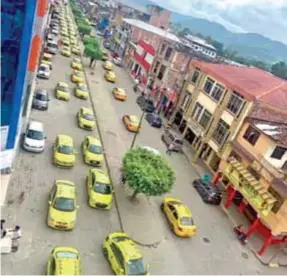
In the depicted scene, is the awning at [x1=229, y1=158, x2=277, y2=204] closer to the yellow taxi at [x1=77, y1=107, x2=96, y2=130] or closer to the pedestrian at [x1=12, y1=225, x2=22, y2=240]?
the yellow taxi at [x1=77, y1=107, x2=96, y2=130]

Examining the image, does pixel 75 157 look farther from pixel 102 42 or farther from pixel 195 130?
pixel 102 42

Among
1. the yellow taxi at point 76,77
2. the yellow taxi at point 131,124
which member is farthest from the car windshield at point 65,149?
the yellow taxi at point 76,77

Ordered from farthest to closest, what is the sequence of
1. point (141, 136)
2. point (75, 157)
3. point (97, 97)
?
point (97, 97)
point (141, 136)
point (75, 157)

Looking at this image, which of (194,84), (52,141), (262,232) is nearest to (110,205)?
(52,141)

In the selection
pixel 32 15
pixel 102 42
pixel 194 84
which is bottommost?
pixel 102 42

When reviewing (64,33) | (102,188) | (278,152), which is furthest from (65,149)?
(64,33)

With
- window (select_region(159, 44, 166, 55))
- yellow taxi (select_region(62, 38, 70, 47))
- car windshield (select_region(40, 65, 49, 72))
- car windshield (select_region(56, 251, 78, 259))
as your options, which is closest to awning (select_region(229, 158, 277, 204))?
car windshield (select_region(56, 251, 78, 259))
